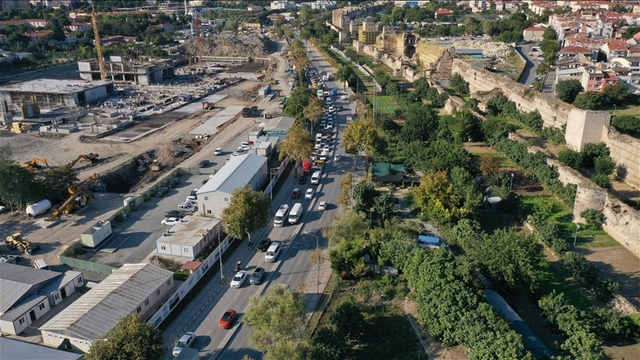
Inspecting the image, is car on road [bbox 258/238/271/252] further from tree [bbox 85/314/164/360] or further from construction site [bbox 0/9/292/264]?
tree [bbox 85/314/164/360]

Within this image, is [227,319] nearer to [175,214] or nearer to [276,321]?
[276,321]

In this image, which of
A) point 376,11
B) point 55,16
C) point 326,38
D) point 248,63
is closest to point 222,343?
point 248,63

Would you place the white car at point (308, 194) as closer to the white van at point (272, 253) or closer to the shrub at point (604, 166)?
the white van at point (272, 253)

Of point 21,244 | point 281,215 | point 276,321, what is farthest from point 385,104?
point 276,321

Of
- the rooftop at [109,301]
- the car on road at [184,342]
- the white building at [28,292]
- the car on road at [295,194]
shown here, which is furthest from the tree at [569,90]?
the white building at [28,292]

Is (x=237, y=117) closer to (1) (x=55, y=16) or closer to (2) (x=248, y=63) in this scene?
(2) (x=248, y=63)

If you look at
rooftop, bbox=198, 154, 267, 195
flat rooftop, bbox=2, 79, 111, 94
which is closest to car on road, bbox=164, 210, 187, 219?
rooftop, bbox=198, 154, 267, 195

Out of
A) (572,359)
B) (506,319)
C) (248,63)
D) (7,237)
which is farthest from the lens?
(248,63)
